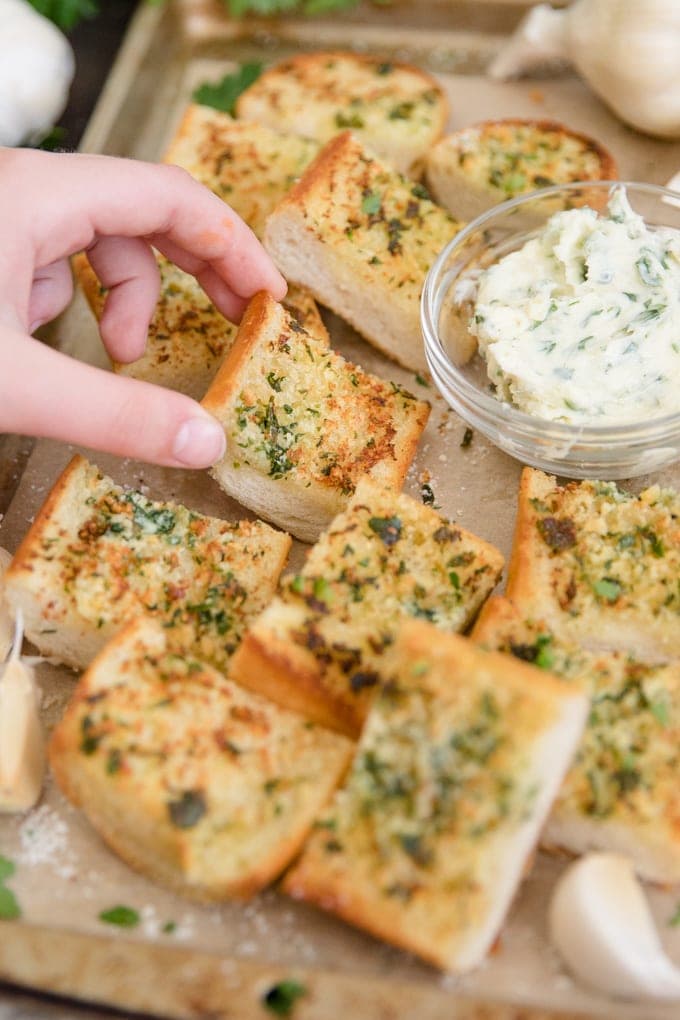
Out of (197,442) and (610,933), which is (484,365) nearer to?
(197,442)

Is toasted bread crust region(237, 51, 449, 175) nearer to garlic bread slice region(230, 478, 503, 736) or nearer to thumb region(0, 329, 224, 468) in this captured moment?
garlic bread slice region(230, 478, 503, 736)

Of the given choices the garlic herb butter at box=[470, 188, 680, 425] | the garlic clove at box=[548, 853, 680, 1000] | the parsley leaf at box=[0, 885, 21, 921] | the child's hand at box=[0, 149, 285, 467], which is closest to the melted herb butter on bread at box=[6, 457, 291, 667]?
the child's hand at box=[0, 149, 285, 467]

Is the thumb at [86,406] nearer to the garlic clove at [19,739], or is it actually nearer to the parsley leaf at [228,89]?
the garlic clove at [19,739]

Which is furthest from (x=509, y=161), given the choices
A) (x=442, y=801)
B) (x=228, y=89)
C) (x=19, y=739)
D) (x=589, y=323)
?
(x=19, y=739)

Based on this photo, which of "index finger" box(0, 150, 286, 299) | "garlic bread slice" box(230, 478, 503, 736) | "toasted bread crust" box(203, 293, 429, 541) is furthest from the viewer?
"toasted bread crust" box(203, 293, 429, 541)

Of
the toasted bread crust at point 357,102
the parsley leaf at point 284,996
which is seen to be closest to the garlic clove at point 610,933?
the parsley leaf at point 284,996

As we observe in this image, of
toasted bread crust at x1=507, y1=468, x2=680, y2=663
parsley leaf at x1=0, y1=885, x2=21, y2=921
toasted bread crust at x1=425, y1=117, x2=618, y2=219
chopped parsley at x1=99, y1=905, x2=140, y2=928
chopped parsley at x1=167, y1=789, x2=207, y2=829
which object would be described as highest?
toasted bread crust at x1=425, y1=117, x2=618, y2=219

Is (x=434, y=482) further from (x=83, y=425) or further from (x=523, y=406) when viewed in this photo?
(x=83, y=425)
